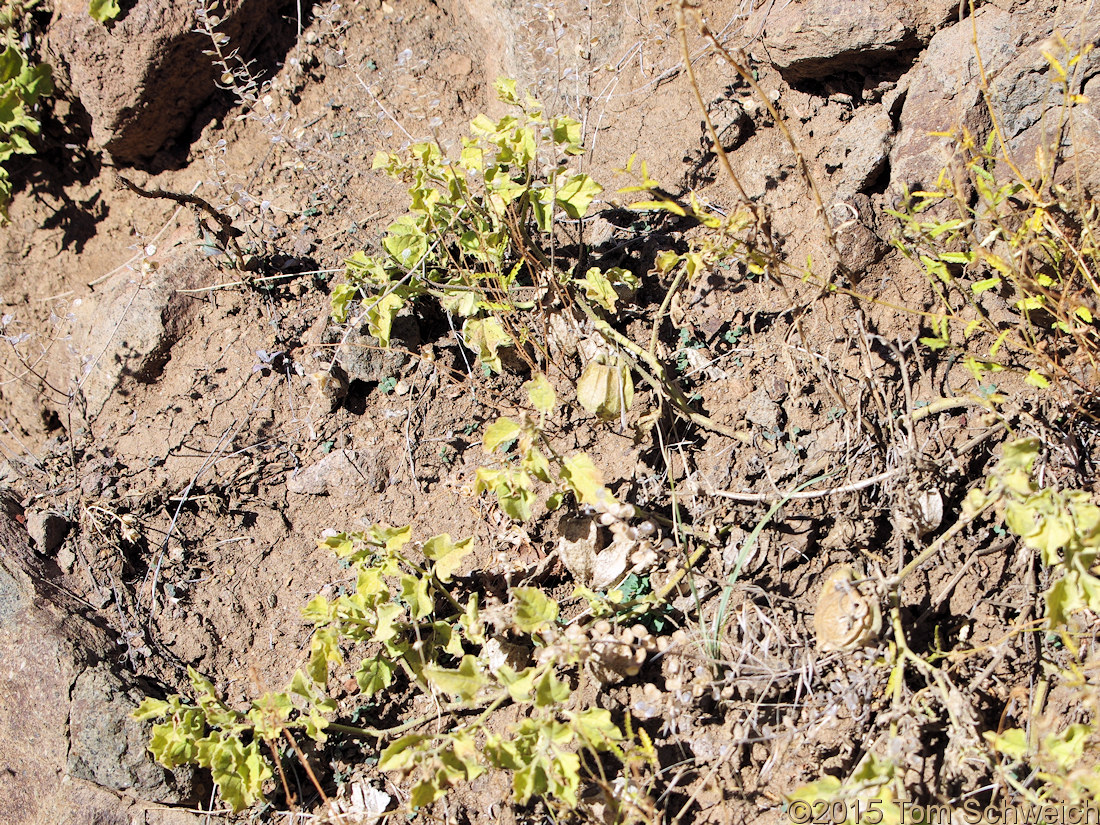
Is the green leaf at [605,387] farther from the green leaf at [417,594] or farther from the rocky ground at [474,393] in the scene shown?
the green leaf at [417,594]


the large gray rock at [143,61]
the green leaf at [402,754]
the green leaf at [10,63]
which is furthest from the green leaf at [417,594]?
the green leaf at [10,63]

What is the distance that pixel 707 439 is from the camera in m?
2.55

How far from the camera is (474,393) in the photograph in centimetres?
276

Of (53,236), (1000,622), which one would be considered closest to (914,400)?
(1000,622)

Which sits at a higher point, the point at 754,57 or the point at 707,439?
the point at 754,57

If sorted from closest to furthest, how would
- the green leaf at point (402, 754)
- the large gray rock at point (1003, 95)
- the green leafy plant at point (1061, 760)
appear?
the green leafy plant at point (1061, 760), the green leaf at point (402, 754), the large gray rock at point (1003, 95)

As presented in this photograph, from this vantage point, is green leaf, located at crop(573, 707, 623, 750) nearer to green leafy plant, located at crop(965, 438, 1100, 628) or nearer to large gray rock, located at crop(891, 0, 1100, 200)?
green leafy plant, located at crop(965, 438, 1100, 628)

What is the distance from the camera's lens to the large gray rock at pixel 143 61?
3225mm

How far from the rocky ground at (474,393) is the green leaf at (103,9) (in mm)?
41

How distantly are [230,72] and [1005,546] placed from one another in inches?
127

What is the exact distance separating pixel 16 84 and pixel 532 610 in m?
2.93

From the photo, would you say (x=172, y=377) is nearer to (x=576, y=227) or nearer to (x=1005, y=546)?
(x=576, y=227)

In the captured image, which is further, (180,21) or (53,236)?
(53,236)

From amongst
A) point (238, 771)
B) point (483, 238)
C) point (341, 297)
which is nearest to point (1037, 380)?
point (483, 238)
